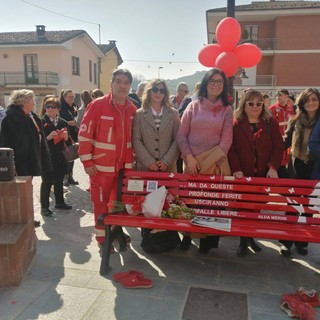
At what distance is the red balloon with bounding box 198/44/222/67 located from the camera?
19.9 feet

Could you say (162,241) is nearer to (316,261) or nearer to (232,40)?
(316,261)

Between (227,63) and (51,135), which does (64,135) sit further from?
(227,63)

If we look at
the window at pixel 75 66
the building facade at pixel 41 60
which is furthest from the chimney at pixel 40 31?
the window at pixel 75 66

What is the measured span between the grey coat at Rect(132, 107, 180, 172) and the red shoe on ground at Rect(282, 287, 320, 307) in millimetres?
1851

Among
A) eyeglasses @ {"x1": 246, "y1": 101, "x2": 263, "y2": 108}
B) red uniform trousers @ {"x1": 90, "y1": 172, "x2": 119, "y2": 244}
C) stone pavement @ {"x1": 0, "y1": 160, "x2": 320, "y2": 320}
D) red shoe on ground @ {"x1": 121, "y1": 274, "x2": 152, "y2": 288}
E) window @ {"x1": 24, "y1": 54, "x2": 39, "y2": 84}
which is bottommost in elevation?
stone pavement @ {"x1": 0, "y1": 160, "x2": 320, "y2": 320}

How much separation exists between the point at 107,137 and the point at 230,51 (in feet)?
10.4

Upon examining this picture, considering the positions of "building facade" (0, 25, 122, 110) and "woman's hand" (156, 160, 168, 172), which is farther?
"building facade" (0, 25, 122, 110)

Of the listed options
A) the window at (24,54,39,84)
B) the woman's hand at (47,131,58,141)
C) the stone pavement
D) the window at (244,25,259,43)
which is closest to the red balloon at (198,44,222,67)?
the woman's hand at (47,131,58,141)

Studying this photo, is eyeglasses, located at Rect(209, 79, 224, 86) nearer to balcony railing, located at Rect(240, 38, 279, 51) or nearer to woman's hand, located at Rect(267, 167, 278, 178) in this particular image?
woman's hand, located at Rect(267, 167, 278, 178)

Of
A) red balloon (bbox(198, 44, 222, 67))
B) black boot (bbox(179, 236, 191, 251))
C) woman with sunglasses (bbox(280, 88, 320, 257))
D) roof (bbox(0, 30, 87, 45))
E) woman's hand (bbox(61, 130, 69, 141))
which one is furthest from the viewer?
roof (bbox(0, 30, 87, 45))

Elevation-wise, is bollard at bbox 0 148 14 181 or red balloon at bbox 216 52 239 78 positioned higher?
red balloon at bbox 216 52 239 78

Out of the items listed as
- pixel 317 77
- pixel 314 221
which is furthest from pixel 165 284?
pixel 317 77

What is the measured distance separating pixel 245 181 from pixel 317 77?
88.9ft

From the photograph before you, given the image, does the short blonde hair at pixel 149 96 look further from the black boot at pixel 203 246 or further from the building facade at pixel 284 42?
the building facade at pixel 284 42
